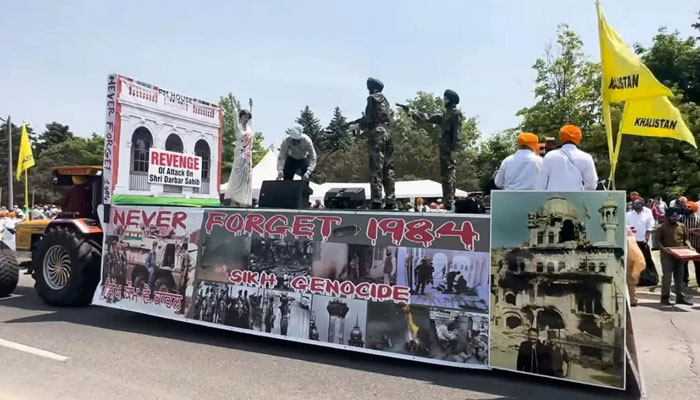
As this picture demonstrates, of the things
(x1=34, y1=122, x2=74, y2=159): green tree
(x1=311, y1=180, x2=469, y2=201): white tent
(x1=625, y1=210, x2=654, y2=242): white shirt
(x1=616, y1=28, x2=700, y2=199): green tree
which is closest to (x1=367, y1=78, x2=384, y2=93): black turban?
(x1=625, y1=210, x2=654, y2=242): white shirt

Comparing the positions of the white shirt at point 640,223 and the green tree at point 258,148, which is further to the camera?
the green tree at point 258,148

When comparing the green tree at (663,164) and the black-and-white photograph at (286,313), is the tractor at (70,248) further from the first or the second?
the green tree at (663,164)

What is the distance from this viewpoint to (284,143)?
357 inches

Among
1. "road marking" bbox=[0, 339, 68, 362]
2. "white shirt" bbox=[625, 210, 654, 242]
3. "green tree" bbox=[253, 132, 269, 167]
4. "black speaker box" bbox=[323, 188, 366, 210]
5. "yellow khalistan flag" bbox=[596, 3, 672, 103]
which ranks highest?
"green tree" bbox=[253, 132, 269, 167]

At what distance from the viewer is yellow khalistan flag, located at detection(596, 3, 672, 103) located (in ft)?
19.4

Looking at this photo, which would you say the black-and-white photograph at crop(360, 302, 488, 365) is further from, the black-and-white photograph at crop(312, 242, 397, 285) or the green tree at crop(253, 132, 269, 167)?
the green tree at crop(253, 132, 269, 167)

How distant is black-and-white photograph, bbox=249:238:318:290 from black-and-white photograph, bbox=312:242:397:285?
0.16 m

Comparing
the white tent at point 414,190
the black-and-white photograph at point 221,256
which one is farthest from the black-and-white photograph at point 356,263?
the white tent at point 414,190

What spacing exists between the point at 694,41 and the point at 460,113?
27.8m

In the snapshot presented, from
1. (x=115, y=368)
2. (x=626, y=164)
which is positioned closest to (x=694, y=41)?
(x=626, y=164)

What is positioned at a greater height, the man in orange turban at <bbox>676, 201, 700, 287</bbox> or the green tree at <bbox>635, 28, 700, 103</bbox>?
the green tree at <bbox>635, 28, 700, 103</bbox>

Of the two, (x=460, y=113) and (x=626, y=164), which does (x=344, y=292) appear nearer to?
(x=460, y=113)

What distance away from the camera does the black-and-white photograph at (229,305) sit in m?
6.61

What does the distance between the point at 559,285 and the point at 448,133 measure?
14.9ft
